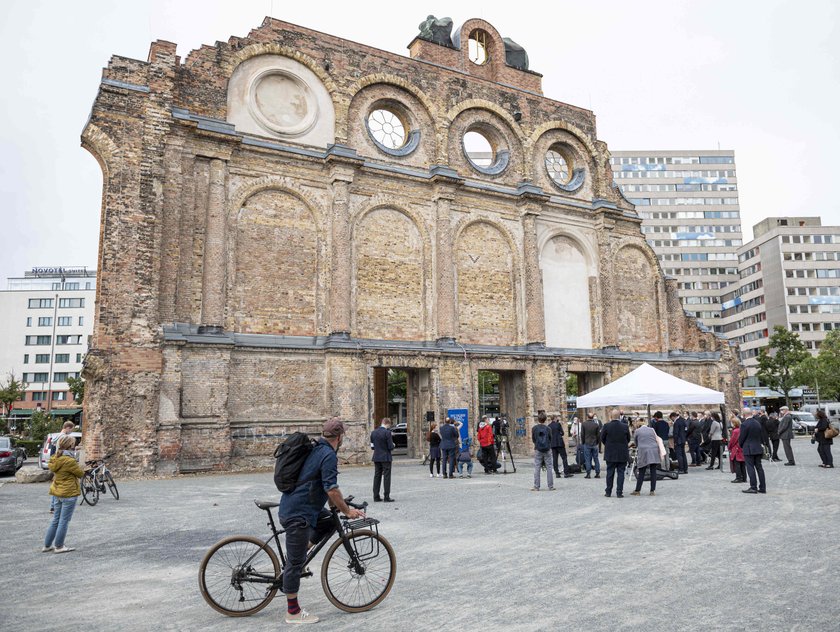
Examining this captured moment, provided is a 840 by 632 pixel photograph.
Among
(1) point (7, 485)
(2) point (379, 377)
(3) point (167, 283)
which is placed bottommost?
(1) point (7, 485)

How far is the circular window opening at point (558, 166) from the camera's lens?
94.1 ft

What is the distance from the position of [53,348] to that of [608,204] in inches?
2714

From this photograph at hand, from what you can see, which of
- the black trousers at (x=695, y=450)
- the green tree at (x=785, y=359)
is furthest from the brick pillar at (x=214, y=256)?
the green tree at (x=785, y=359)

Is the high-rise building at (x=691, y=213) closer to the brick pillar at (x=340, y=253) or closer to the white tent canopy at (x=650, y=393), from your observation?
the brick pillar at (x=340, y=253)

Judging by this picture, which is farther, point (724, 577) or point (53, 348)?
point (53, 348)

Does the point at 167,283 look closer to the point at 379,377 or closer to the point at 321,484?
the point at 379,377

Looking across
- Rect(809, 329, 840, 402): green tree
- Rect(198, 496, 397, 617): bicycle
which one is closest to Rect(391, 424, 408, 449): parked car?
Rect(198, 496, 397, 617): bicycle

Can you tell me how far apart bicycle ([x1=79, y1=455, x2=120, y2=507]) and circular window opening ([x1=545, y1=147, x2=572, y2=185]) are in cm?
2176

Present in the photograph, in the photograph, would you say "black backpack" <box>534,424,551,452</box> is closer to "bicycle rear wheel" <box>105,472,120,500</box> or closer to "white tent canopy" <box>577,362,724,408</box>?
"white tent canopy" <box>577,362,724,408</box>

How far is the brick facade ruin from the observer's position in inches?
701

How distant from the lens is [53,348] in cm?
7412

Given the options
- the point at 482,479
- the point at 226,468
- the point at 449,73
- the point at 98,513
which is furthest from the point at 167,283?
the point at 449,73

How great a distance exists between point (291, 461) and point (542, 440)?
957 centimetres

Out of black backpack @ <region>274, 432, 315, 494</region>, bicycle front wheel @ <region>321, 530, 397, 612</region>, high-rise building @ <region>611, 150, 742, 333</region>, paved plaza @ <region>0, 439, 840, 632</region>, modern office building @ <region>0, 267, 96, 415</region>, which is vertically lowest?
paved plaza @ <region>0, 439, 840, 632</region>
